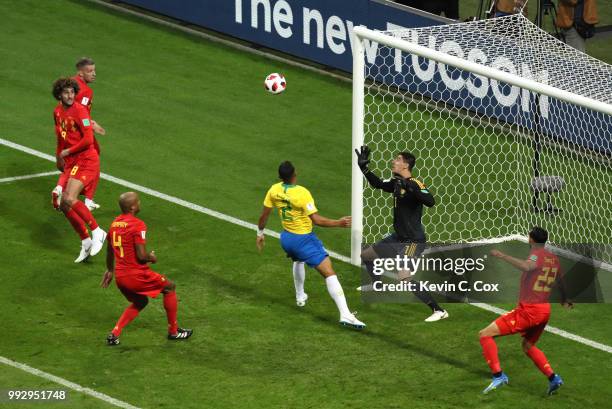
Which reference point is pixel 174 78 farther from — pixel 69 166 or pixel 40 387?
pixel 40 387

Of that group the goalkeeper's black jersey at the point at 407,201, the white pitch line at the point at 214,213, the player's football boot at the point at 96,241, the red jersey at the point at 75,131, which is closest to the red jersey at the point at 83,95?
the red jersey at the point at 75,131

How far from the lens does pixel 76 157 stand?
60.6 feet

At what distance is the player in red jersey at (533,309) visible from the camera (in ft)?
48.1

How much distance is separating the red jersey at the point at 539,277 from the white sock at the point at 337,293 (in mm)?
2532

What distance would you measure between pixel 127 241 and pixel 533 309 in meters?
4.57

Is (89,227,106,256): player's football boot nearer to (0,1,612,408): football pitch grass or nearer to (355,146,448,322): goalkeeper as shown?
(0,1,612,408): football pitch grass

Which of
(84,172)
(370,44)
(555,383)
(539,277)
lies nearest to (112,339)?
(84,172)

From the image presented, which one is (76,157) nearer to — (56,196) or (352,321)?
(56,196)

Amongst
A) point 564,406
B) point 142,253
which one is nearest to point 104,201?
point 142,253

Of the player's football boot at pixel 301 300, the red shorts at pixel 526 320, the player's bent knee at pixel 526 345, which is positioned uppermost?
the red shorts at pixel 526 320

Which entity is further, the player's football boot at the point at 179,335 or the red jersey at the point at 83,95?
the red jersey at the point at 83,95

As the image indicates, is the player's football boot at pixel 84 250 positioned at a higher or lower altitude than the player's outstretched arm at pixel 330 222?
lower

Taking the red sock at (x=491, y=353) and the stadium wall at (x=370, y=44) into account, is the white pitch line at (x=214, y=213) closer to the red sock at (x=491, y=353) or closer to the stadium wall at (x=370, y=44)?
the red sock at (x=491, y=353)

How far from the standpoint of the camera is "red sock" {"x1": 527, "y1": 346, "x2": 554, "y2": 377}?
48.2 feet
